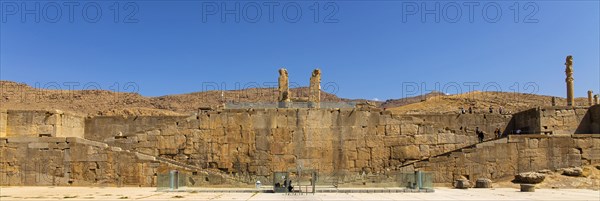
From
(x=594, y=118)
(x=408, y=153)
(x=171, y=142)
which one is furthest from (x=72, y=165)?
(x=594, y=118)

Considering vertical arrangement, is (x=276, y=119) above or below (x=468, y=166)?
above

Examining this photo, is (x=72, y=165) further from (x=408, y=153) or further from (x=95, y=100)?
(x=95, y=100)

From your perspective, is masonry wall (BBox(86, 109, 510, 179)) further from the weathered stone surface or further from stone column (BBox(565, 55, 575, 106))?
stone column (BBox(565, 55, 575, 106))

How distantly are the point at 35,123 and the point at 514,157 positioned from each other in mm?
23711

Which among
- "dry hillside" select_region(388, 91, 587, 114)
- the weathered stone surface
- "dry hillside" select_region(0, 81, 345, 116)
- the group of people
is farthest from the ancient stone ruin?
"dry hillside" select_region(0, 81, 345, 116)

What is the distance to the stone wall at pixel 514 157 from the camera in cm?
2561

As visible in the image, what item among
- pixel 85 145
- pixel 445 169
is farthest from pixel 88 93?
pixel 445 169

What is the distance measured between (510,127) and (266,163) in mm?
13799

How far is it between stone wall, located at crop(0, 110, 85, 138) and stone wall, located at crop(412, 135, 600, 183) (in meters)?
18.4

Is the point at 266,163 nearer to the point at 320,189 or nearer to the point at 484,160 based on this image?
the point at 320,189

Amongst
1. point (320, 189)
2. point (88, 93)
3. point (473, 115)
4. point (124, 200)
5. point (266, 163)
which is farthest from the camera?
point (88, 93)

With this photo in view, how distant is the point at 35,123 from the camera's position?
3039 cm

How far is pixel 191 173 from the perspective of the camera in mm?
23031

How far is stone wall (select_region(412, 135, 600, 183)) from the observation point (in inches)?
1008
